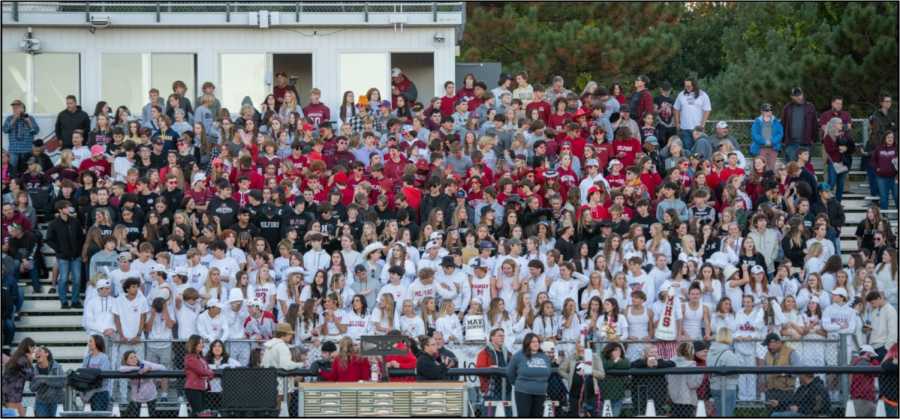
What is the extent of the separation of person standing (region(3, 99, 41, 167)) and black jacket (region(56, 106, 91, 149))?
1.51 feet

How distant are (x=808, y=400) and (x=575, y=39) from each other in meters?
22.0

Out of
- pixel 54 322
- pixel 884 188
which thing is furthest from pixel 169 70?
pixel 884 188

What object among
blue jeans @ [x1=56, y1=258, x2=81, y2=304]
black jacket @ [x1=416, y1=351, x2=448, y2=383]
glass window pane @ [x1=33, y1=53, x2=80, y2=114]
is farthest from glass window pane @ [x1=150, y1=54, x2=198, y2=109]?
black jacket @ [x1=416, y1=351, x2=448, y2=383]

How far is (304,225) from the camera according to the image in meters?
19.2

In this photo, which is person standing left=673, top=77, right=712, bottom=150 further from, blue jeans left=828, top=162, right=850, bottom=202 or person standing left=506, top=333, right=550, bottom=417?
person standing left=506, top=333, right=550, bottom=417

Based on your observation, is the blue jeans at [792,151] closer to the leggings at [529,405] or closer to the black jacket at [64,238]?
the leggings at [529,405]

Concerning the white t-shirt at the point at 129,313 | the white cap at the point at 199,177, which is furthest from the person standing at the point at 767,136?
the white t-shirt at the point at 129,313

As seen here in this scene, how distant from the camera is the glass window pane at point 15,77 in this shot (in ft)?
82.9

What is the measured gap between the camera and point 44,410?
1517cm

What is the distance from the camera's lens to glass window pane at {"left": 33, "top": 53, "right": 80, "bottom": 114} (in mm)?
25375

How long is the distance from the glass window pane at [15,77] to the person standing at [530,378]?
47.5 ft

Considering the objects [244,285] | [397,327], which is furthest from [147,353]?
[397,327]

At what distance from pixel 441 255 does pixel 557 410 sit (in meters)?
4.14

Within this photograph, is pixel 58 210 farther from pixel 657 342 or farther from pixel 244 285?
pixel 657 342
